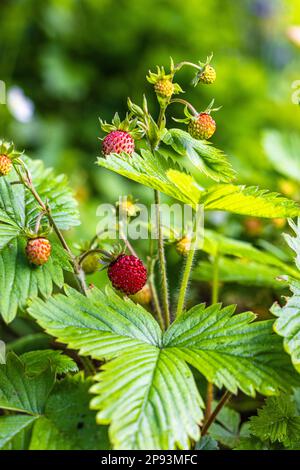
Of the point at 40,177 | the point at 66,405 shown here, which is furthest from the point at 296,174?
the point at 66,405

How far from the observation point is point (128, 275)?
86 centimetres

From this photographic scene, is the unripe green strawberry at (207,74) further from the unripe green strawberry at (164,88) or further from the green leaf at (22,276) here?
the green leaf at (22,276)

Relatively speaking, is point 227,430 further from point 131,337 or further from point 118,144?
point 118,144

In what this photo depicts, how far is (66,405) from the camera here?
2.53 feet

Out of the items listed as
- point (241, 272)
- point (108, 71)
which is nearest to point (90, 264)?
point (241, 272)

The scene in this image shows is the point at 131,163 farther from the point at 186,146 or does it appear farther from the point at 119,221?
the point at 119,221

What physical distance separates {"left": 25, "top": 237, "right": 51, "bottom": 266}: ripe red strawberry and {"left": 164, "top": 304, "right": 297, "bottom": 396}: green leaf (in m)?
0.19

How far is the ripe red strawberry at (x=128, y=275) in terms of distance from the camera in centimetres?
86

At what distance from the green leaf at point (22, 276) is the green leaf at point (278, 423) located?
35 centimetres

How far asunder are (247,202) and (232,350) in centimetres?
20

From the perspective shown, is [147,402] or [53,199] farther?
[53,199]

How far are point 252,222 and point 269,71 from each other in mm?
2464

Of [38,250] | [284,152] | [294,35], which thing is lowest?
[38,250]

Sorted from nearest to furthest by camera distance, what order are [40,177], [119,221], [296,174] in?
1. [119,221]
2. [40,177]
3. [296,174]
